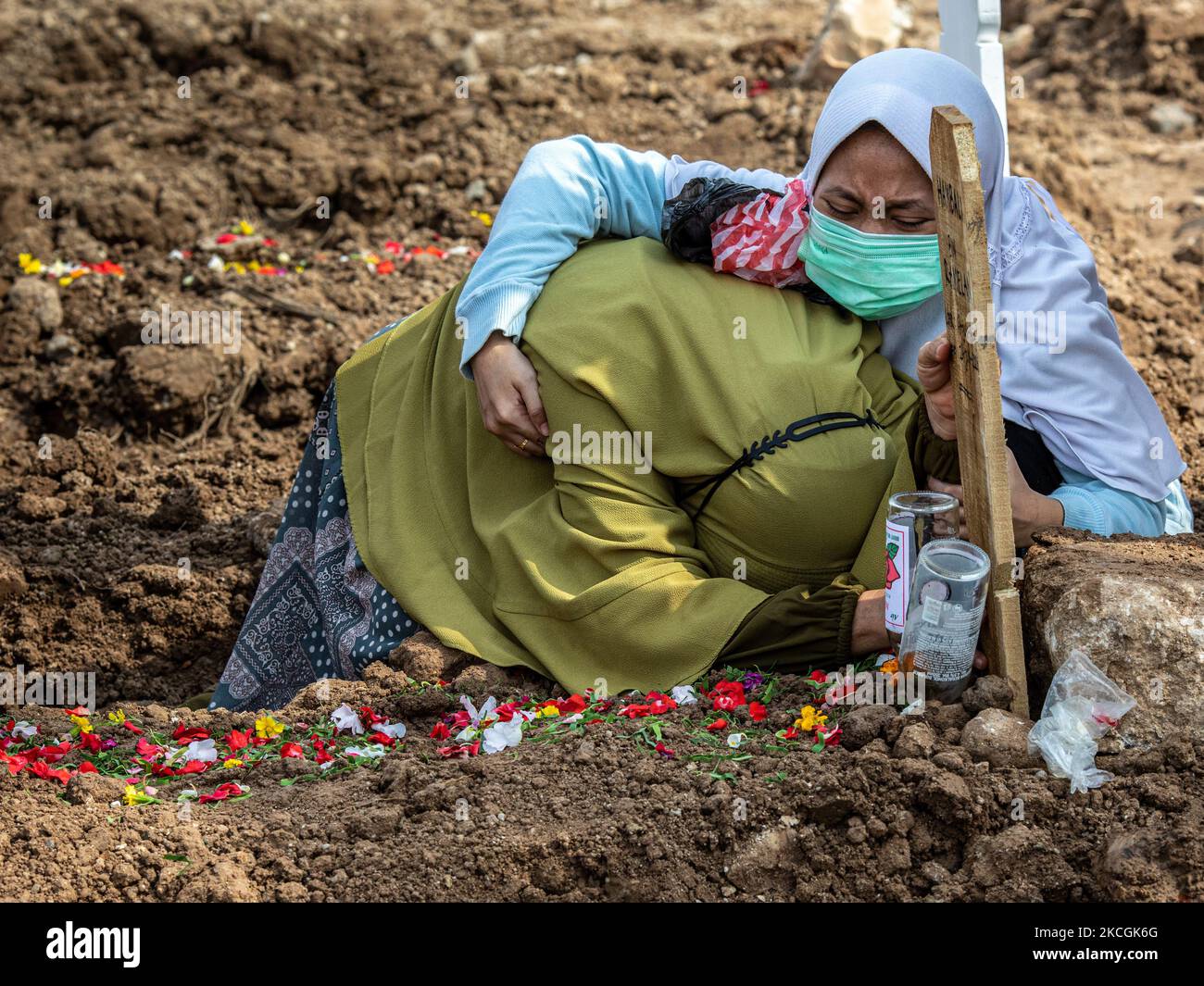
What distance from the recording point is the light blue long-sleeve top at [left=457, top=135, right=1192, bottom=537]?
11.1 ft

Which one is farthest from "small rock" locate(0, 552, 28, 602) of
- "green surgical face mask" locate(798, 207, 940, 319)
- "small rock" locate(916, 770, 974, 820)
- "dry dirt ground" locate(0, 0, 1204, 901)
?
"small rock" locate(916, 770, 974, 820)

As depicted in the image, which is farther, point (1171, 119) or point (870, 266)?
point (1171, 119)

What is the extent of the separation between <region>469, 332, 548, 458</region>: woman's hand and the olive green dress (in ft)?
0.12

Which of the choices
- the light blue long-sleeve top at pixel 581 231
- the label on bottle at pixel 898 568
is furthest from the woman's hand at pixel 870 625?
the light blue long-sleeve top at pixel 581 231

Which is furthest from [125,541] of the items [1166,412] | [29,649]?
[1166,412]

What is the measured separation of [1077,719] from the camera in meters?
2.72

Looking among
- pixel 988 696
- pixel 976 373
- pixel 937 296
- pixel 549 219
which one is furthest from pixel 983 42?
pixel 988 696

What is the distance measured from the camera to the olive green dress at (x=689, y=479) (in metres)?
3.29

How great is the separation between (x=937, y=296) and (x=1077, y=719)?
1140 millimetres

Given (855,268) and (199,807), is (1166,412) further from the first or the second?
(199,807)

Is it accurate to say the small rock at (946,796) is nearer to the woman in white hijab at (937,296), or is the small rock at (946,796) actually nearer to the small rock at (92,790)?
the woman in white hijab at (937,296)

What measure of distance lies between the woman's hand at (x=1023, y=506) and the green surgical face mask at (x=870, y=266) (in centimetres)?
43

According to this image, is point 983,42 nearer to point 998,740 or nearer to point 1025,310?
point 1025,310
